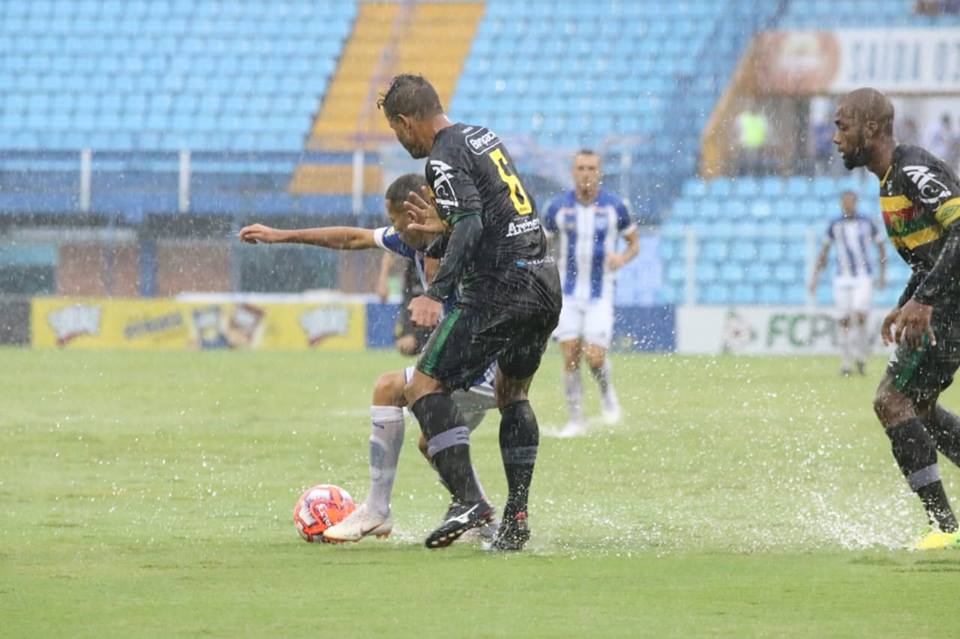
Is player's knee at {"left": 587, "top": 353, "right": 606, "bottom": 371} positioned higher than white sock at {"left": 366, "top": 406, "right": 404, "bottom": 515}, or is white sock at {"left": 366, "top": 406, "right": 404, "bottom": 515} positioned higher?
white sock at {"left": 366, "top": 406, "right": 404, "bottom": 515}

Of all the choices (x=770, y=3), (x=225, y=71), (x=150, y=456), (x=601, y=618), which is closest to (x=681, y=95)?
(x=770, y=3)

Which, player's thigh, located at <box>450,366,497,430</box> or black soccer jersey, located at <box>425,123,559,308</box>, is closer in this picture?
black soccer jersey, located at <box>425,123,559,308</box>

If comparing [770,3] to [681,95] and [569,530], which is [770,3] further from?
[569,530]

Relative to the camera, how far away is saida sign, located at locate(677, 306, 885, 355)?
24422 millimetres

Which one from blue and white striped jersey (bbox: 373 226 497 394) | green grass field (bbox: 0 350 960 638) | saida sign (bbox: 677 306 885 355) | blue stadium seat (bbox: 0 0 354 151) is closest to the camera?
green grass field (bbox: 0 350 960 638)

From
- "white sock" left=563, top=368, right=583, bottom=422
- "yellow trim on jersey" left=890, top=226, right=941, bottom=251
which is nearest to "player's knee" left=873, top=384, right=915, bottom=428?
"yellow trim on jersey" left=890, top=226, right=941, bottom=251

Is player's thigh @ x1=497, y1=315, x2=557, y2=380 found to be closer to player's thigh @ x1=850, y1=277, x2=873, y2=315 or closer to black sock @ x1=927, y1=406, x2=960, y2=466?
black sock @ x1=927, y1=406, x2=960, y2=466

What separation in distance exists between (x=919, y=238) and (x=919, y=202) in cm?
23

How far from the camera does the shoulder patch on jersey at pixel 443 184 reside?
7.03 meters

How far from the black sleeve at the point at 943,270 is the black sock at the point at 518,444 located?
171 cm

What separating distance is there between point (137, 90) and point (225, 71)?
5.25 ft

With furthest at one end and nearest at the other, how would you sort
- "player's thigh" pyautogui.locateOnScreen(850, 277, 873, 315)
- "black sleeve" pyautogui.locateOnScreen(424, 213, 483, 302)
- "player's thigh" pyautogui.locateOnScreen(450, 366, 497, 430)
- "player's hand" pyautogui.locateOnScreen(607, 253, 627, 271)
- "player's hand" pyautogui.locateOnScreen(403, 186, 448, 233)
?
"player's thigh" pyautogui.locateOnScreen(850, 277, 873, 315) → "player's hand" pyautogui.locateOnScreen(607, 253, 627, 271) → "player's thigh" pyautogui.locateOnScreen(450, 366, 497, 430) → "player's hand" pyautogui.locateOnScreen(403, 186, 448, 233) → "black sleeve" pyautogui.locateOnScreen(424, 213, 483, 302)

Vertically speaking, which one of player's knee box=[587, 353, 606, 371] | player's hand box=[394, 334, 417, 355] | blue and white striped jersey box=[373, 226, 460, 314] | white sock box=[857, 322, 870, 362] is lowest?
white sock box=[857, 322, 870, 362]

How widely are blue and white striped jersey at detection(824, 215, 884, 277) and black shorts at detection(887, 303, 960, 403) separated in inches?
564
